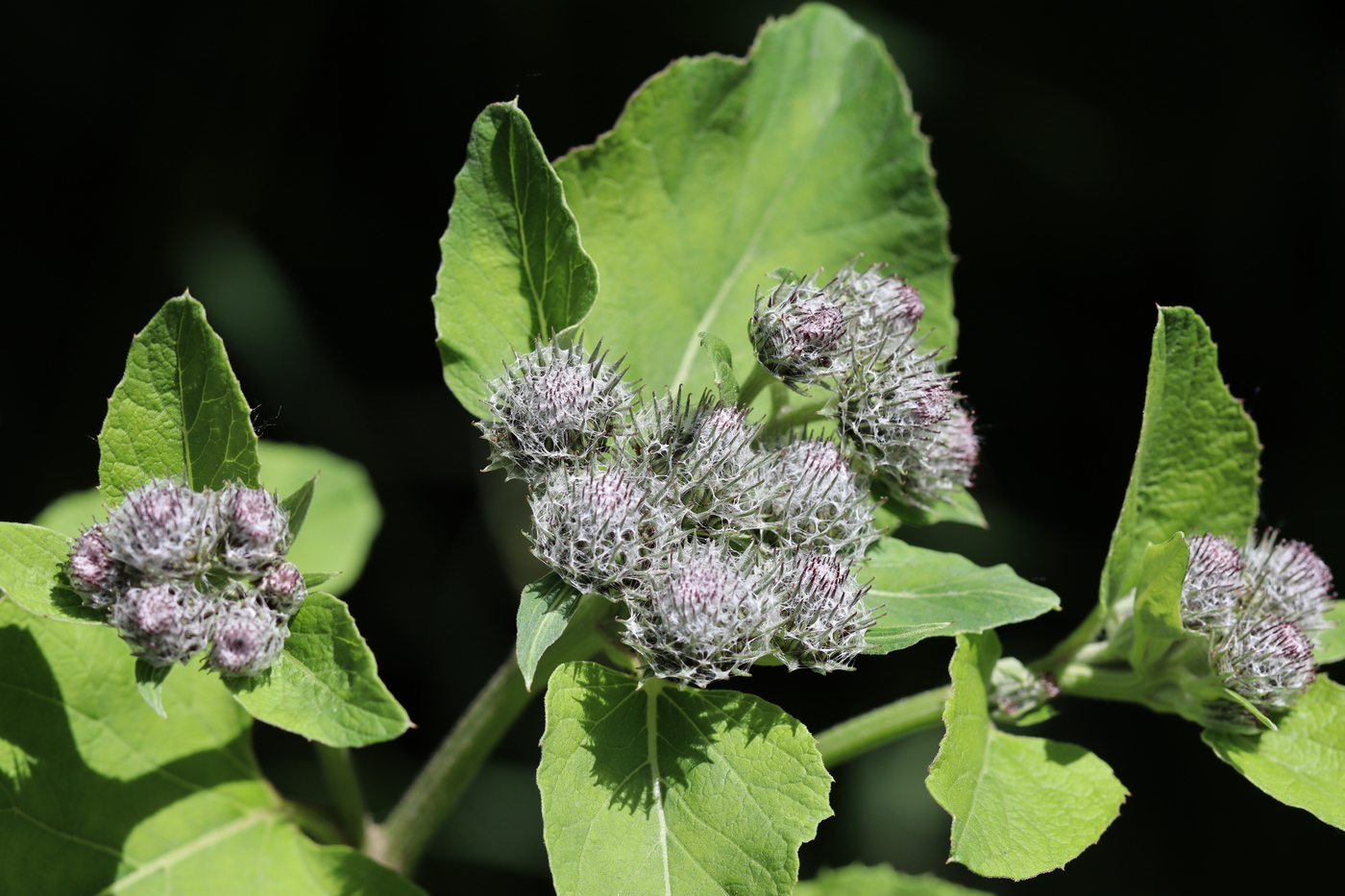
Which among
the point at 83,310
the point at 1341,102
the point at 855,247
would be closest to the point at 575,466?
the point at 855,247

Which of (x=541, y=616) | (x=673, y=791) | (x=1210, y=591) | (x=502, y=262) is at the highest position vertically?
(x=502, y=262)

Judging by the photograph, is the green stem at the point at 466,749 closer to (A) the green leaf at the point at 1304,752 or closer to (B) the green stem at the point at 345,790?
(B) the green stem at the point at 345,790

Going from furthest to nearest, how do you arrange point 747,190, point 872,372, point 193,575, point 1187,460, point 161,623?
point 747,190
point 1187,460
point 872,372
point 193,575
point 161,623

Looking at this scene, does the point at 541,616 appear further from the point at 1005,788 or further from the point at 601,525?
the point at 1005,788

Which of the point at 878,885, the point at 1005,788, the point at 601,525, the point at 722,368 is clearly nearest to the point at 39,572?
the point at 601,525

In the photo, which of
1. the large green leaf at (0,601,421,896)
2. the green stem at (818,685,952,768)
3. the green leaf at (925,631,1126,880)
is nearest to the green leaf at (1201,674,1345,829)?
the green leaf at (925,631,1126,880)

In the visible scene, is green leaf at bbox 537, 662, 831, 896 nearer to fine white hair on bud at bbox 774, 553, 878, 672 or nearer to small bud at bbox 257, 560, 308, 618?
fine white hair on bud at bbox 774, 553, 878, 672
